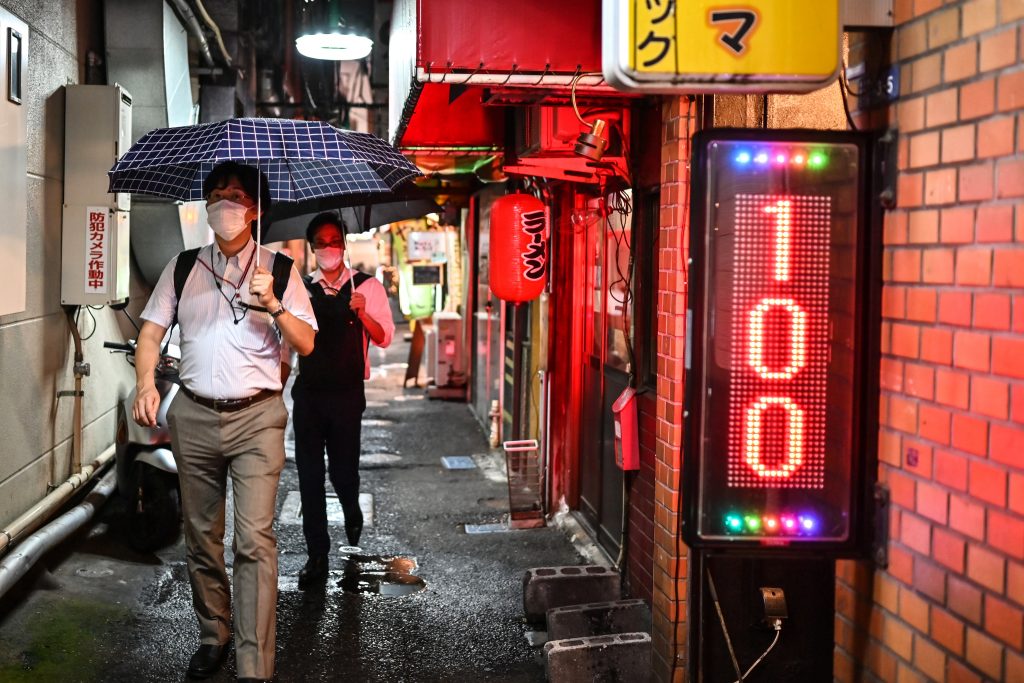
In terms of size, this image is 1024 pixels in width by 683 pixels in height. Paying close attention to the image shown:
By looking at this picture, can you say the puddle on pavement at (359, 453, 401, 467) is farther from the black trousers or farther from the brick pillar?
the brick pillar

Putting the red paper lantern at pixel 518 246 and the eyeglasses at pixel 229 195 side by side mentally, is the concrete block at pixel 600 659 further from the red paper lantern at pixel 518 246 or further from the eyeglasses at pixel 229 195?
the red paper lantern at pixel 518 246

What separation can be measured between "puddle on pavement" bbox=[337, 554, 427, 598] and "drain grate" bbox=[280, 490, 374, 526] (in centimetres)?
93

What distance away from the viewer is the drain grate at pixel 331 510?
9.80 m

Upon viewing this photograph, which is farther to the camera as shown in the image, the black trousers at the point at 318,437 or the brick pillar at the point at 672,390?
the black trousers at the point at 318,437

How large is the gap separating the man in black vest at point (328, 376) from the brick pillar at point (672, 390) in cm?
284

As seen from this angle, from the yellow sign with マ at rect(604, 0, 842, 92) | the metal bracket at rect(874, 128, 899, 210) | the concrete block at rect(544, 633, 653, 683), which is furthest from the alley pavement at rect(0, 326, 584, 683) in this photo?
the yellow sign with マ at rect(604, 0, 842, 92)

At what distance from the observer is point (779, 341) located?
3.64m

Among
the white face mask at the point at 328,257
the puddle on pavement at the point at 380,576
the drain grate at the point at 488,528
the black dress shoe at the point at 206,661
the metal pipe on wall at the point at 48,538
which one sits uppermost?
the white face mask at the point at 328,257

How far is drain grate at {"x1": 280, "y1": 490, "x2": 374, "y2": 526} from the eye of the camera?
32.2ft

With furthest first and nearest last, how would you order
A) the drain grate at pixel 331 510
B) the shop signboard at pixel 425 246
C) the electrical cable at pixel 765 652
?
the shop signboard at pixel 425 246
the drain grate at pixel 331 510
the electrical cable at pixel 765 652

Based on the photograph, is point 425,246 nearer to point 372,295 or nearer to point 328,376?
point 372,295

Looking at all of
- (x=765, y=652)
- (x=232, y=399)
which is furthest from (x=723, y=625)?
(x=232, y=399)

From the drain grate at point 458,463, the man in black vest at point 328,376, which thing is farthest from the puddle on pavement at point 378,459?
the man in black vest at point 328,376

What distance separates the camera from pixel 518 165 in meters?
7.90
